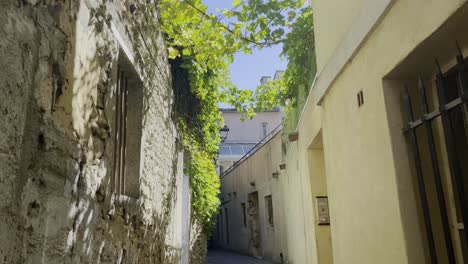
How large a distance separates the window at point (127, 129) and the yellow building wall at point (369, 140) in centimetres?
182

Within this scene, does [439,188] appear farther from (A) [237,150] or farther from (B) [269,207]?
(A) [237,150]

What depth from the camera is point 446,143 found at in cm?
199

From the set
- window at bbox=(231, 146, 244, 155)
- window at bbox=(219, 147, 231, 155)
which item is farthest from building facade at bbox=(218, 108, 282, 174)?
window at bbox=(219, 147, 231, 155)

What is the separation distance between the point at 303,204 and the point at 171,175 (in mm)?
2040

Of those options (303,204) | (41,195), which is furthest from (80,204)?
(303,204)

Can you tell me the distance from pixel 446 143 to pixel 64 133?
1.89m

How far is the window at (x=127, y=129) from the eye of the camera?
3.76 metres

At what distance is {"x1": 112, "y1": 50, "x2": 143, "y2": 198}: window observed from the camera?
12.3 feet

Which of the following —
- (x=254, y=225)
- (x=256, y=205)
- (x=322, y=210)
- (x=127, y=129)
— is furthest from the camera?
(x=256, y=205)

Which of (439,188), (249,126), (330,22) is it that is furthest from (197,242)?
(249,126)

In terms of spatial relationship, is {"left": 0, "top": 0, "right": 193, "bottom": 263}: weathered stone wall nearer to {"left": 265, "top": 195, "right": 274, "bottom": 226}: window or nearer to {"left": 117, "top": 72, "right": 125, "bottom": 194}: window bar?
{"left": 117, "top": 72, "right": 125, "bottom": 194}: window bar

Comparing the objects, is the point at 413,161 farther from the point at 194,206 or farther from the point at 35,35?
the point at 194,206

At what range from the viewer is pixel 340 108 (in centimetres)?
353

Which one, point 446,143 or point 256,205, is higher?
point 256,205
